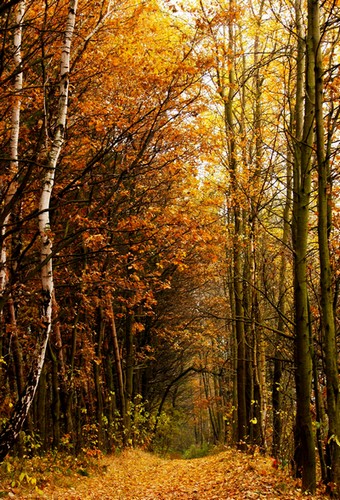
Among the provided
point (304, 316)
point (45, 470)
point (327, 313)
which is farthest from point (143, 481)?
point (327, 313)

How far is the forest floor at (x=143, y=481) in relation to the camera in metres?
7.68

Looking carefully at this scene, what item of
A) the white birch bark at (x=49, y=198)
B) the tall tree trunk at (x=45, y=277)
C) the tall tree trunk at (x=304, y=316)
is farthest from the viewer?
the tall tree trunk at (x=304, y=316)

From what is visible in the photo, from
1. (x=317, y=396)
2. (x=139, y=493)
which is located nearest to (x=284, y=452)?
(x=317, y=396)

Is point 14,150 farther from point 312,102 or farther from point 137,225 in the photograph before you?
point 312,102

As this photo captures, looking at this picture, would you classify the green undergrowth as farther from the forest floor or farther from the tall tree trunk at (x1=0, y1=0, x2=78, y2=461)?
the tall tree trunk at (x1=0, y1=0, x2=78, y2=461)

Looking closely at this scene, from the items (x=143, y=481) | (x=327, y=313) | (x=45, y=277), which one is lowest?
(x=143, y=481)

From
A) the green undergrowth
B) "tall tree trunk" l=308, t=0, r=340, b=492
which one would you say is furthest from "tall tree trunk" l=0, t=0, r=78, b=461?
"tall tree trunk" l=308, t=0, r=340, b=492

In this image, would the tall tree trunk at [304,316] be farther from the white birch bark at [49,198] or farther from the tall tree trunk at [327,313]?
the white birch bark at [49,198]

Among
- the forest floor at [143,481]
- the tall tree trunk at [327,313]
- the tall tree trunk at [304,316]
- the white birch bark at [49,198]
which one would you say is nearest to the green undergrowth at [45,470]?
the forest floor at [143,481]

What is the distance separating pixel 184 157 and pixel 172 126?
0.96m

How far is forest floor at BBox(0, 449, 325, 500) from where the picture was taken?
25.2ft

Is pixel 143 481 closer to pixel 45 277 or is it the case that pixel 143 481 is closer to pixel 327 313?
pixel 45 277

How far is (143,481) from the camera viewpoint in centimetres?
1160

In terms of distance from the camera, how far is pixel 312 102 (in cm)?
688
